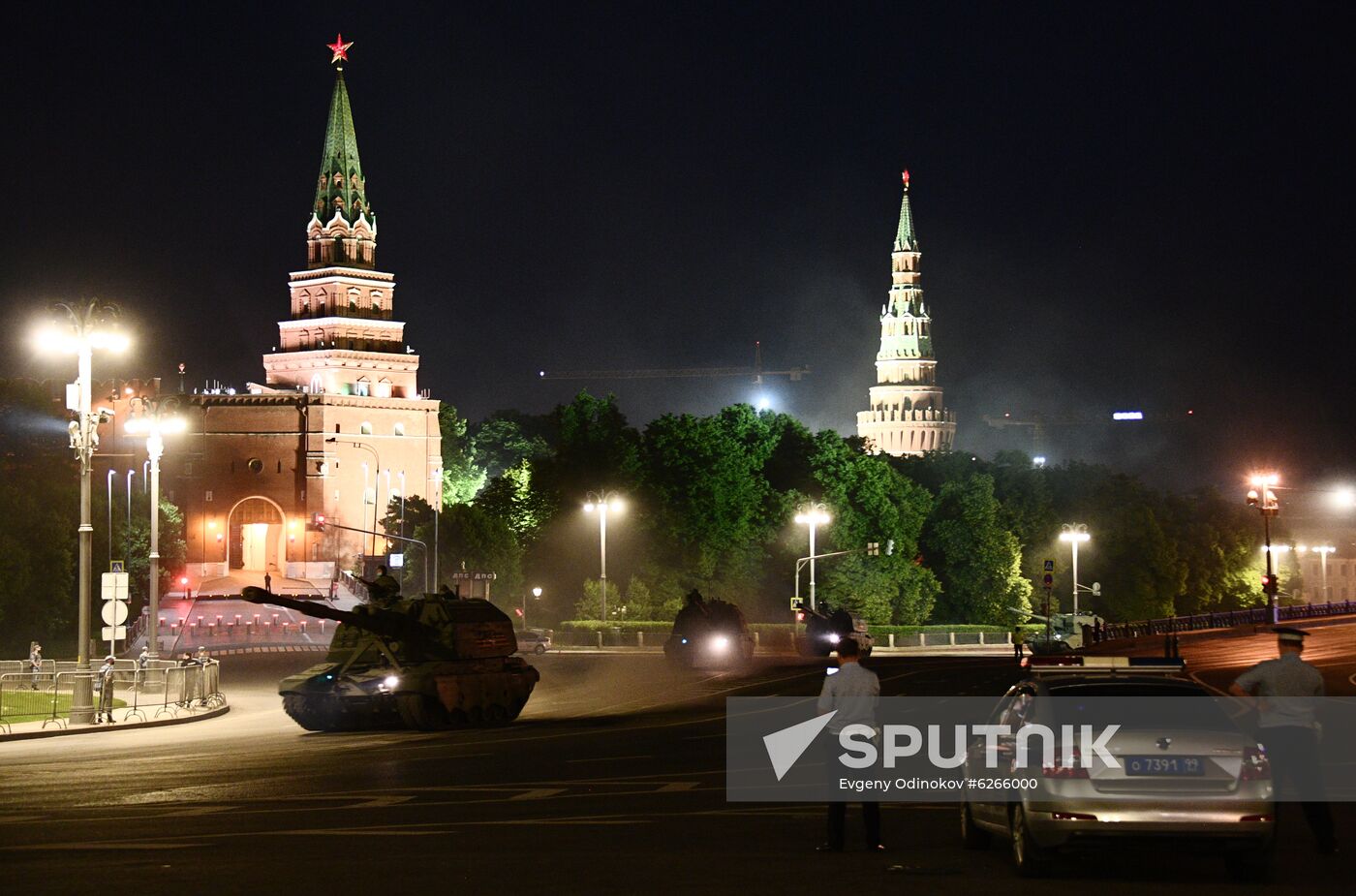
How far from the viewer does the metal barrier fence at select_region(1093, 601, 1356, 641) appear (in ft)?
260

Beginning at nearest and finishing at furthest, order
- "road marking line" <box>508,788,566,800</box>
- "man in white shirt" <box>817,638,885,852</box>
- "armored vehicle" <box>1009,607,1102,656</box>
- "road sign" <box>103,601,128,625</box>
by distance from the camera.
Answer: "man in white shirt" <box>817,638,885,852</box>, "road marking line" <box>508,788,566,800</box>, "road sign" <box>103,601,128,625</box>, "armored vehicle" <box>1009,607,1102,656</box>

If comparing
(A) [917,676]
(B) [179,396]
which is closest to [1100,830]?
(A) [917,676]

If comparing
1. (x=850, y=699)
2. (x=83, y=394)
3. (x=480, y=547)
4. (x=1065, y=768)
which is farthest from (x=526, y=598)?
(x=1065, y=768)

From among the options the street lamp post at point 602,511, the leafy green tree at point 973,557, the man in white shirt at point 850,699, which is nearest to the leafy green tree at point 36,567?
the street lamp post at point 602,511

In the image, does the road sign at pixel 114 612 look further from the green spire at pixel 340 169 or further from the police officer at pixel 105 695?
the green spire at pixel 340 169

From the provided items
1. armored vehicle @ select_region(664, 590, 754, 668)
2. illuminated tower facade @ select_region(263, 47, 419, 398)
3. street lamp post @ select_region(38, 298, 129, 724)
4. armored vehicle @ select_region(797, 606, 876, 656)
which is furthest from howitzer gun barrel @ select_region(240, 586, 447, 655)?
illuminated tower facade @ select_region(263, 47, 419, 398)

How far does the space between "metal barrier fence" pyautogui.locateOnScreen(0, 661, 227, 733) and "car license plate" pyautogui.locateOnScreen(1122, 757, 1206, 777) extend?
25.9m

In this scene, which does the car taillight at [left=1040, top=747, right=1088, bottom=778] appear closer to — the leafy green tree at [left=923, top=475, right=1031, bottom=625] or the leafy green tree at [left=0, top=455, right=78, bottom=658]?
the leafy green tree at [left=0, top=455, right=78, bottom=658]

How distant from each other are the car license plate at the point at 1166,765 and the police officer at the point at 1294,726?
2249 mm

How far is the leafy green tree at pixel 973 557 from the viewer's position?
113312 millimetres

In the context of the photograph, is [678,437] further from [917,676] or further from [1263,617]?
[917,676]

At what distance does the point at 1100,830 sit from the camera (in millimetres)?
12719

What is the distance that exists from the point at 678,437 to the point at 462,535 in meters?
13.3

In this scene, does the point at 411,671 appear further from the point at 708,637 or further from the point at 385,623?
the point at 708,637
